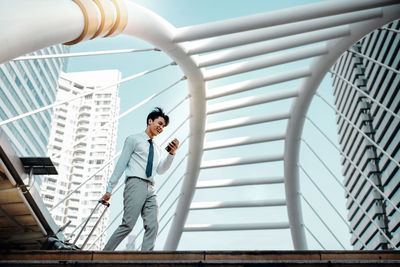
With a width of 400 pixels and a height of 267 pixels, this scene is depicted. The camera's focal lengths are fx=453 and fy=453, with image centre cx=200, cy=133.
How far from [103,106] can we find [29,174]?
11149 cm

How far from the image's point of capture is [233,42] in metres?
8.53

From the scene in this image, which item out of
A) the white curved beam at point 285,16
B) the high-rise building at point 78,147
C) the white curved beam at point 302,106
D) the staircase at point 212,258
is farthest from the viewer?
the high-rise building at point 78,147

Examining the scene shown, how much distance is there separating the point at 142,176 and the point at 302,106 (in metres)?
7.99

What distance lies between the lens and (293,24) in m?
8.23

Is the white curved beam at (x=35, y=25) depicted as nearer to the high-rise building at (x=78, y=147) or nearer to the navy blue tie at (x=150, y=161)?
the navy blue tie at (x=150, y=161)

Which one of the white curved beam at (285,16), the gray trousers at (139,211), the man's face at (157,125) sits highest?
the white curved beam at (285,16)

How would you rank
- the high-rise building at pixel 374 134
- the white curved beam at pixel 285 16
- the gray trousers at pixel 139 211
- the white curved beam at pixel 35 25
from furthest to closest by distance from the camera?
the high-rise building at pixel 374 134
the white curved beam at pixel 285 16
the gray trousers at pixel 139 211
the white curved beam at pixel 35 25

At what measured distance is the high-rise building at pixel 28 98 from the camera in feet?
179

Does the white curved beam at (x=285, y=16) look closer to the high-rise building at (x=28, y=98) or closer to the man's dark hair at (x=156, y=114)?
the man's dark hair at (x=156, y=114)

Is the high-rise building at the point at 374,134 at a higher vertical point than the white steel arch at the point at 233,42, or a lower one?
higher

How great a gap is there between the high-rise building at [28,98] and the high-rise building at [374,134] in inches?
1502

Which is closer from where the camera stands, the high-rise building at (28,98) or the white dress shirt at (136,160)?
the white dress shirt at (136,160)

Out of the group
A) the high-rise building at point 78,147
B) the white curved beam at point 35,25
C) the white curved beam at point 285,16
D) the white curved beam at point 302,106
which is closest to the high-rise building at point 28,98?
the high-rise building at point 78,147

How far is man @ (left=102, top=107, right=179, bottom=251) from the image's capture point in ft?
15.0
